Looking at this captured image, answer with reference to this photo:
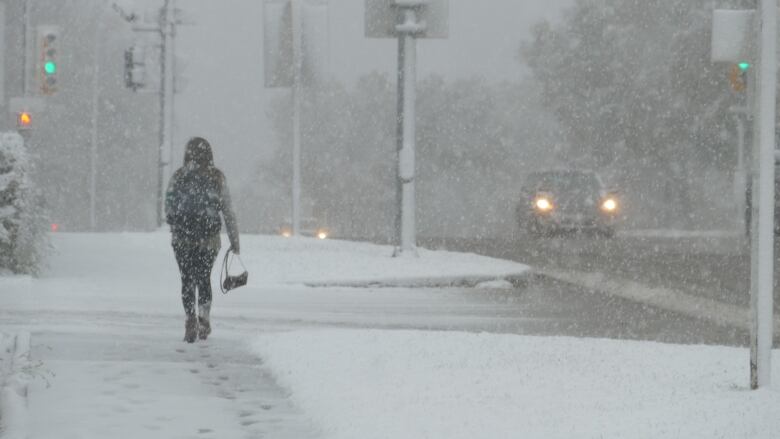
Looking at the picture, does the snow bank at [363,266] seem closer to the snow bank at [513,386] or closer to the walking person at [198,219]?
the walking person at [198,219]

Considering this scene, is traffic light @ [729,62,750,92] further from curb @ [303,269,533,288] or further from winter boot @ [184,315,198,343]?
winter boot @ [184,315,198,343]

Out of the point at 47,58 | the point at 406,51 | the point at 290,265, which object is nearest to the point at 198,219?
the point at 290,265

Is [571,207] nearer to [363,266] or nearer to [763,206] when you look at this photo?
[363,266]

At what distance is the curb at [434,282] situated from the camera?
18.9 m

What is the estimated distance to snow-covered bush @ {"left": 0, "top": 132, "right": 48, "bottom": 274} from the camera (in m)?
18.2

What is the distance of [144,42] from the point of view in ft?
104

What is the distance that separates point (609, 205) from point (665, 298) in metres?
13.7

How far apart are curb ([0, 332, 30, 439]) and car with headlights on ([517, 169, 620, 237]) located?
20823 mm

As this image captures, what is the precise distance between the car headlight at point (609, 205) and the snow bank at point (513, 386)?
19021 mm

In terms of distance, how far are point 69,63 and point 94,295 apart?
58846 millimetres

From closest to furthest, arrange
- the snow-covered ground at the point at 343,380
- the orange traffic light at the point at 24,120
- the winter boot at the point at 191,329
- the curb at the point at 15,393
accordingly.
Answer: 1. the curb at the point at 15,393
2. the snow-covered ground at the point at 343,380
3. the winter boot at the point at 191,329
4. the orange traffic light at the point at 24,120

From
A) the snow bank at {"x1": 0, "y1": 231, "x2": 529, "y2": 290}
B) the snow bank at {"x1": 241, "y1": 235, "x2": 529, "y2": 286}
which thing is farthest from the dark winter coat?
the snow bank at {"x1": 241, "y1": 235, "x2": 529, "y2": 286}

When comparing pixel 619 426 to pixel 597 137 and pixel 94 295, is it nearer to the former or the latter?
pixel 94 295

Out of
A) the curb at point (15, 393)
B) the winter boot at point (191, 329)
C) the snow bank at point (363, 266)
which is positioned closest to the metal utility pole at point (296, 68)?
the snow bank at point (363, 266)
